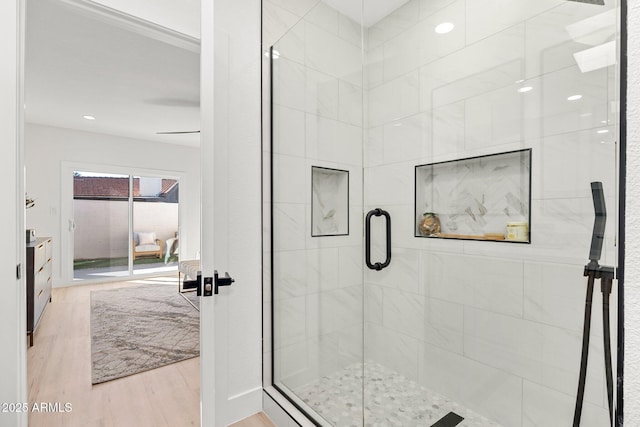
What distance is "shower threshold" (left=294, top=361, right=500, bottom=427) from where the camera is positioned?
1.53 meters

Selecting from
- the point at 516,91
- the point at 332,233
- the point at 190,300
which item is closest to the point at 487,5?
the point at 516,91

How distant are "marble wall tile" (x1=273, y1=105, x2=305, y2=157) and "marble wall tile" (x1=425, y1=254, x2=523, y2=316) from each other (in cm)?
98

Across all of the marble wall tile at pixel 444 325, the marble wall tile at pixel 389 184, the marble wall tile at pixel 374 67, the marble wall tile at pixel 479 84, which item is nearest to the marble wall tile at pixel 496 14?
the marble wall tile at pixel 479 84

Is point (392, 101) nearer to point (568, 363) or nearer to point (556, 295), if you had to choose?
point (556, 295)

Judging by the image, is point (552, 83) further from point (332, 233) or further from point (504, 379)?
point (504, 379)

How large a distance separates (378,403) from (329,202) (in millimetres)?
1132

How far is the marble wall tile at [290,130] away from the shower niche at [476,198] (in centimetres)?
71

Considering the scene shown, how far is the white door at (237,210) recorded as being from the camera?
155 centimetres

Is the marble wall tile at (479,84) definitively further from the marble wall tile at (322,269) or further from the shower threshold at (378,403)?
the shower threshold at (378,403)

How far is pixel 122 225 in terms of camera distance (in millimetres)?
5598

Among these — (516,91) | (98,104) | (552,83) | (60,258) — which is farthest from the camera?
(60,258)

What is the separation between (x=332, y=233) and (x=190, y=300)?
3.00 m

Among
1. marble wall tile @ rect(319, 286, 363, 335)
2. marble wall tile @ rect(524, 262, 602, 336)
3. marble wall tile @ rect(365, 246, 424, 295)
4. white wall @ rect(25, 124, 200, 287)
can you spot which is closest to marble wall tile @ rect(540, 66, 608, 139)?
marble wall tile @ rect(524, 262, 602, 336)

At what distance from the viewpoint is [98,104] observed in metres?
3.90
